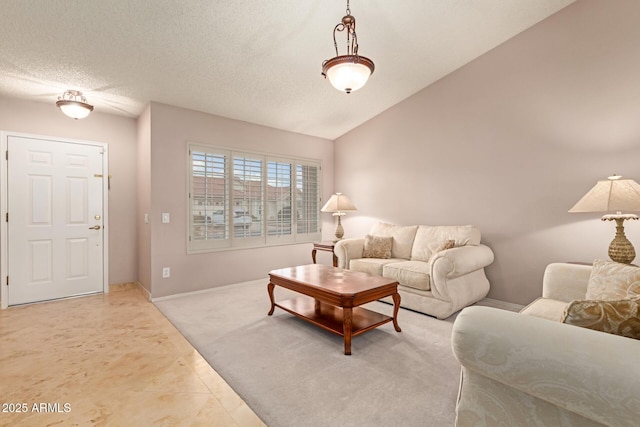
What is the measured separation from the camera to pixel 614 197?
2320 mm

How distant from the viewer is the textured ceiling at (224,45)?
257 cm

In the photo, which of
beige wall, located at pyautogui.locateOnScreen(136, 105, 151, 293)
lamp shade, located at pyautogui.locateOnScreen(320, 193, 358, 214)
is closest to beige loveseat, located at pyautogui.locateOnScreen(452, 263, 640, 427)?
lamp shade, located at pyautogui.locateOnScreen(320, 193, 358, 214)

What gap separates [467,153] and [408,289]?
197cm

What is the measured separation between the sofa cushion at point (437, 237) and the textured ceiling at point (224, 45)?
206cm

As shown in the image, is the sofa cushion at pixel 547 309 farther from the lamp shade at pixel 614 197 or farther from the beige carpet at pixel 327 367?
the lamp shade at pixel 614 197

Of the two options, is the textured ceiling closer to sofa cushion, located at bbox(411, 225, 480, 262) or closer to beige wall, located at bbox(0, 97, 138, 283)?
beige wall, located at bbox(0, 97, 138, 283)

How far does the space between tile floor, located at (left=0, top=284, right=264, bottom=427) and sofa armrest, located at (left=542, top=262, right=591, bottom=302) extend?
2376 mm

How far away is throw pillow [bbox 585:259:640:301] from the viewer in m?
1.70

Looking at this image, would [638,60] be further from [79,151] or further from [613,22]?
[79,151]

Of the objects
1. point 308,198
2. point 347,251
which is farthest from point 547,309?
point 308,198

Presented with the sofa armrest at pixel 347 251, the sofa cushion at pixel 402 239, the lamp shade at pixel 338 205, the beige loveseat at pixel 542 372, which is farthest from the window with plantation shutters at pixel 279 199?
the beige loveseat at pixel 542 372

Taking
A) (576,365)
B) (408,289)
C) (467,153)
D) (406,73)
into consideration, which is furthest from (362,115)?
(576,365)

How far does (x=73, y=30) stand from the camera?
2596 mm

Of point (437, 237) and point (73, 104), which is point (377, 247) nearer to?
point (437, 237)
